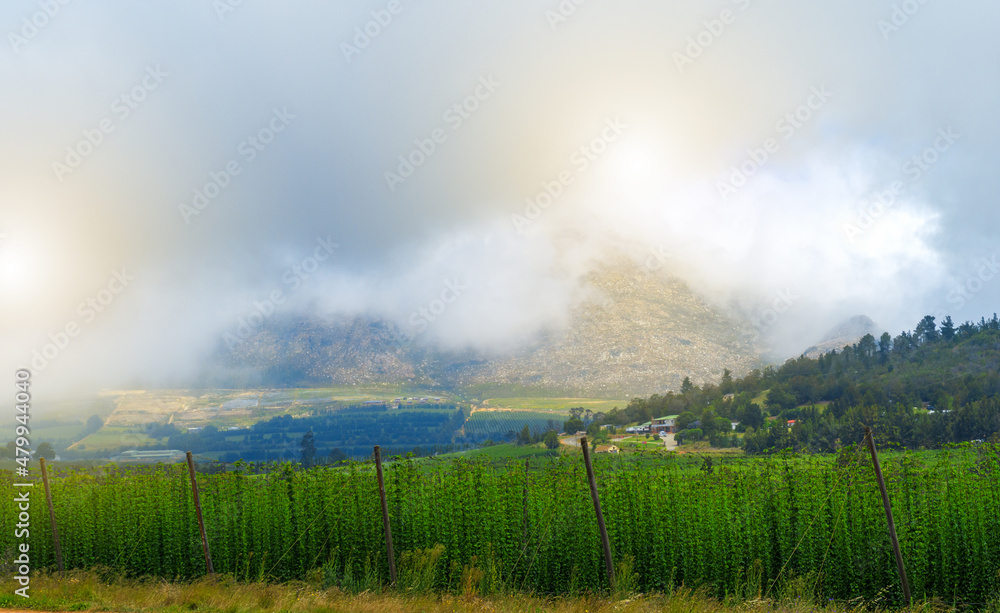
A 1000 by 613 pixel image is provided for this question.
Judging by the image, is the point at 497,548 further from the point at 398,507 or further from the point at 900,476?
the point at 900,476

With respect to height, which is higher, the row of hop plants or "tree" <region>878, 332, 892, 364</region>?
the row of hop plants

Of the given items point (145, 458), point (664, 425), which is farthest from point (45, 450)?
point (664, 425)

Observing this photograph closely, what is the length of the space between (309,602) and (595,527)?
18.8 ft

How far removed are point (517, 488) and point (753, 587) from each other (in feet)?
16.5

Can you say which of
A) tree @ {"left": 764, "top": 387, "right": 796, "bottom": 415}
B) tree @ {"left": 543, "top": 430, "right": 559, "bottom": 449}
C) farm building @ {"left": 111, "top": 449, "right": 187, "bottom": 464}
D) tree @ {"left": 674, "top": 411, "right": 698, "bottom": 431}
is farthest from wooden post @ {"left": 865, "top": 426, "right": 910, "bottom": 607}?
tree @ {"left": 764, "top": 387, "right": 796, "bottom": 415}

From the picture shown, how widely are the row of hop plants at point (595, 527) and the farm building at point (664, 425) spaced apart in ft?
491

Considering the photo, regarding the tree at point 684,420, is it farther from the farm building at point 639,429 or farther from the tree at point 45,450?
the tree at point 45,450

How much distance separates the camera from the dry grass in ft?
35.9

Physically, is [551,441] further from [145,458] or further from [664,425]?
[145,458]

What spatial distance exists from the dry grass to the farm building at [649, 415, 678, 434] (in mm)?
151678

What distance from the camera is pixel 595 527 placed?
43.4 ft

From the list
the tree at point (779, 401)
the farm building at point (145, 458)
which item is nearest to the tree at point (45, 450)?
the farm building at point (145, 458)

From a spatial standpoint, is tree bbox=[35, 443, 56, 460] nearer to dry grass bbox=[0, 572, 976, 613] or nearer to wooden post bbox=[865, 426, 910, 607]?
dry grass bbox=[0, 572, 976, 613]

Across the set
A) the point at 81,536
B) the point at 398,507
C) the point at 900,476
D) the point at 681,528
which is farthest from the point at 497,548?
the point at 81,536
